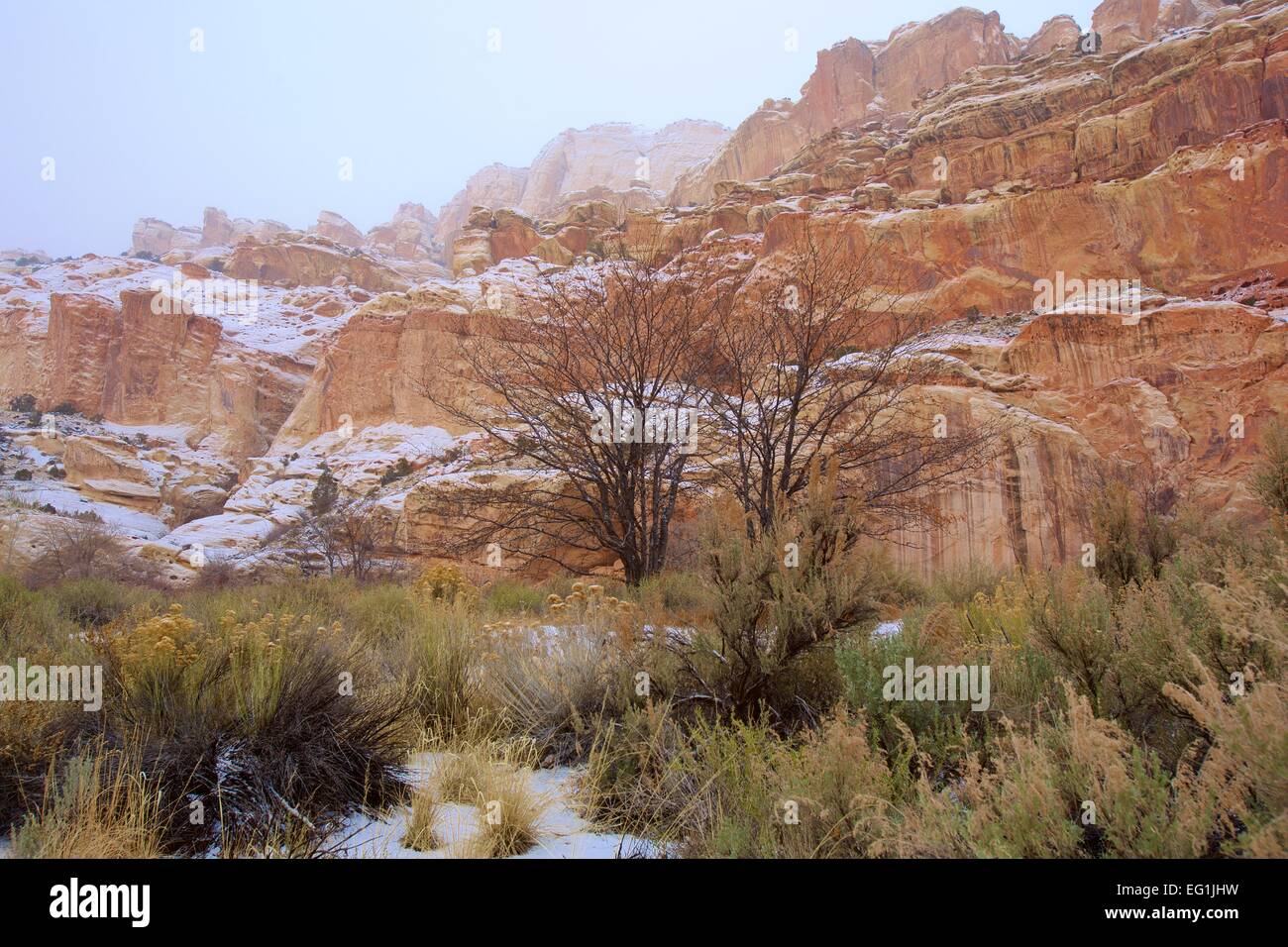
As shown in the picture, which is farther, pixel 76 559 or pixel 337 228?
pixel 337 228

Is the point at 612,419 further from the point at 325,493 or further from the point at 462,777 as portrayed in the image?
the point at 325,493

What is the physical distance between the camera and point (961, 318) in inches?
1377

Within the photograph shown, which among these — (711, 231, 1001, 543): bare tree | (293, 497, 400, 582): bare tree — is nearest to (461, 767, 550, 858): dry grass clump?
(711, 231, 1001, 543): bare tree

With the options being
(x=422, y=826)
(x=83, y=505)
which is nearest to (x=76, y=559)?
(x=422, y=826)

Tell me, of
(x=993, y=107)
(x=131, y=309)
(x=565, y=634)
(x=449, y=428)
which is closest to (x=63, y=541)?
(x=449, y=428)

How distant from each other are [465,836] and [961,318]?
37639mm

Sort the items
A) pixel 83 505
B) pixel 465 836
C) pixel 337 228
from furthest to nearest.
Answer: pixel 337 228
pixel 83 505
pixel 465 836

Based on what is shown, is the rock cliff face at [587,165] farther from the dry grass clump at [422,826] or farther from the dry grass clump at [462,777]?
the dry grass clump at [422,826]

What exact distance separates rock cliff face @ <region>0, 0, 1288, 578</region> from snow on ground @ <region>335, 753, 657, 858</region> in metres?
10.9

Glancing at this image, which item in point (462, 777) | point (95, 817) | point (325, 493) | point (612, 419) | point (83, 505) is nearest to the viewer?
point (95, 817)

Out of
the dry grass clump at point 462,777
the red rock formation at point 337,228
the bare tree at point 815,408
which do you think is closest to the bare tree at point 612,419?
the bare tree at point 815,408

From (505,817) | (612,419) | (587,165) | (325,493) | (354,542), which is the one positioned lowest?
(354,542)
